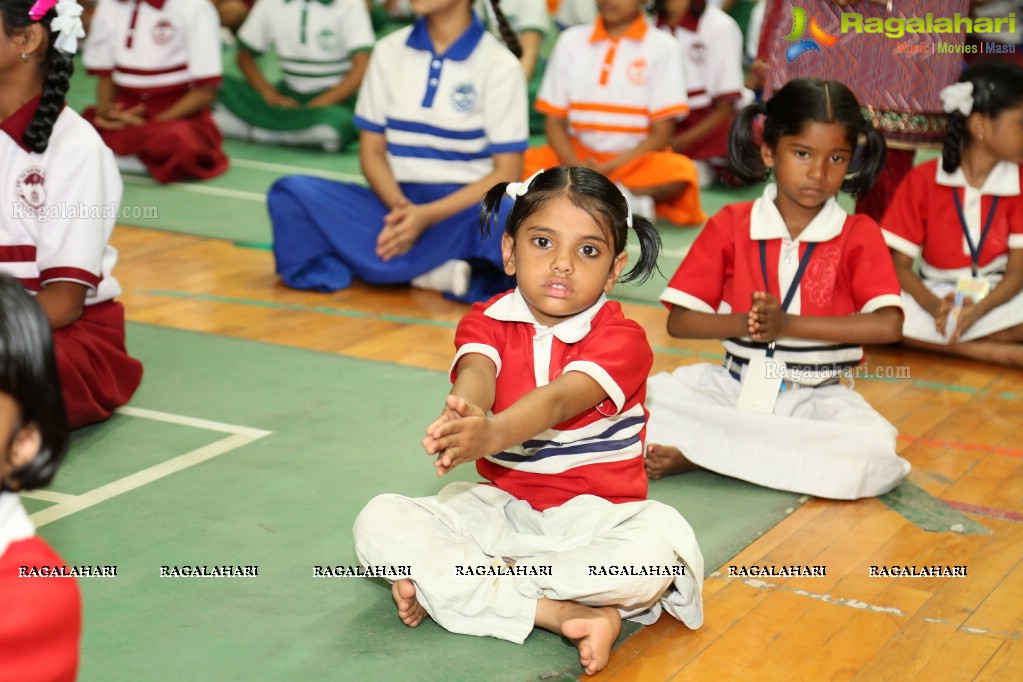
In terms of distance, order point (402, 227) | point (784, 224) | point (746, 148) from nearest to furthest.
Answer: point (784, 224)
point (746, 148)
point (402, 227)

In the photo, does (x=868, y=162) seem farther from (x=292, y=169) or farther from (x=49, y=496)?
(x=292, y=169)

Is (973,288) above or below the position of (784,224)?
below

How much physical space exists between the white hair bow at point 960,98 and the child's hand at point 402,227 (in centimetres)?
156

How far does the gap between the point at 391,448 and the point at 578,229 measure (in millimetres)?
883

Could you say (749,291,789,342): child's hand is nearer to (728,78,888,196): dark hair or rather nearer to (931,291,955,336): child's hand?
(728,78,888,196): dark hair

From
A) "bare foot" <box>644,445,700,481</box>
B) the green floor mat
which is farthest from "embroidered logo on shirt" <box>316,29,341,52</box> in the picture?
"bare foot" <box>644,445,700,481</box>

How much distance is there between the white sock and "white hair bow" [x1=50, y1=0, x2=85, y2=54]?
5.29ft

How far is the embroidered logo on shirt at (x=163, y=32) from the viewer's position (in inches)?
218

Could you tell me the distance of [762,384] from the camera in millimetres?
2826

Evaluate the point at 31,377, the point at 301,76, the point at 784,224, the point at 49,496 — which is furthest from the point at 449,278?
the point at 31,377

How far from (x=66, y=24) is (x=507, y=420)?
136 cm

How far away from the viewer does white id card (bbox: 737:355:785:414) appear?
2809mm

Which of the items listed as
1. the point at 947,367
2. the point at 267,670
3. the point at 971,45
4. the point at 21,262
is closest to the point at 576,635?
the point at 267,670

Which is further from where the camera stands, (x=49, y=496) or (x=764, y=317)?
(x=764, y=317)
